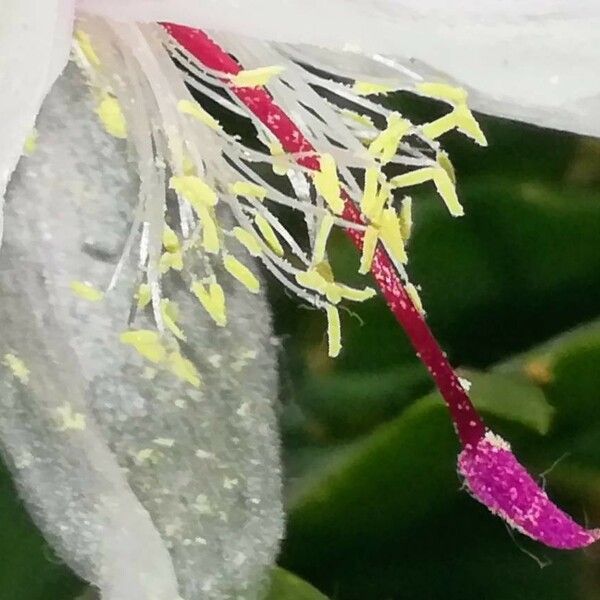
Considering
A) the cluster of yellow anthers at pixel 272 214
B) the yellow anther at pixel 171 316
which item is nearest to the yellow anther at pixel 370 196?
the cluster of yellow anthers at pixel 272 214

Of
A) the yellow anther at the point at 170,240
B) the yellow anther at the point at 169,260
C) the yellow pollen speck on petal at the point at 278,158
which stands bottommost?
the yellow anther at the point at 169,260

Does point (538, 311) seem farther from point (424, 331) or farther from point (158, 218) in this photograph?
point (158, 218)

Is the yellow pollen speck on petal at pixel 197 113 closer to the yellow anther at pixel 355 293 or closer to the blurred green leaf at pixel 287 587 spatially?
the yellow anther at pixel 355 293

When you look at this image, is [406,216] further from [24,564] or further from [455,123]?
[24,564]

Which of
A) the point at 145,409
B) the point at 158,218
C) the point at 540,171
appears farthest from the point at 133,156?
the point at 540,171

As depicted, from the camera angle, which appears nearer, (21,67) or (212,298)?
(21,67)

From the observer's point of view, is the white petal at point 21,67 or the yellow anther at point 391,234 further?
the yellow anther at point 391,234

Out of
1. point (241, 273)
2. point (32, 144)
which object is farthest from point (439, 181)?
point (32, 144)
